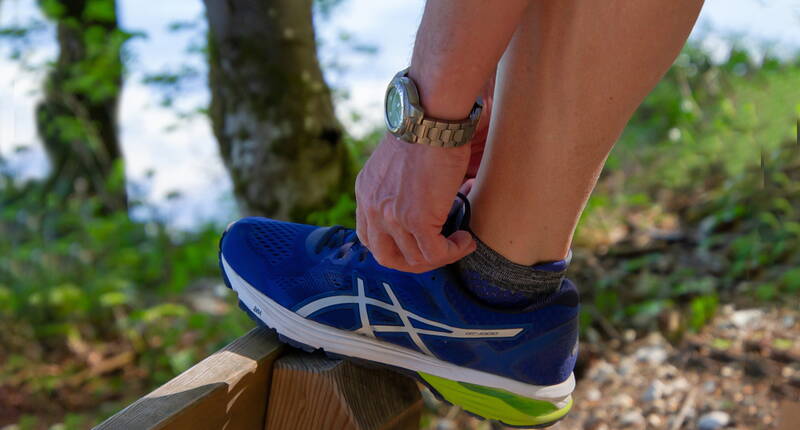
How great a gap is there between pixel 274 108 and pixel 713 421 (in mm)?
1592

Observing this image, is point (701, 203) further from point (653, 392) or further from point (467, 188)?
point (467, 188)

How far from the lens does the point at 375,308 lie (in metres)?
1.07

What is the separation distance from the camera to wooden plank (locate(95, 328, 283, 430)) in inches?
33.0

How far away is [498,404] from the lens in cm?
108

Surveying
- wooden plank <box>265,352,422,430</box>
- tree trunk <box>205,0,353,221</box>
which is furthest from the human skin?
tree trunk <box>205,0,353,221</box>

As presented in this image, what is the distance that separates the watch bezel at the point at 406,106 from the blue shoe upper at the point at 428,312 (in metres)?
0.27

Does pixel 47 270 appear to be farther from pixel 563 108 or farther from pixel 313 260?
pixel 563 108

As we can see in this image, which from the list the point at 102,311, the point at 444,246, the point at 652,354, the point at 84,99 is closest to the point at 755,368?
the point at 652,354

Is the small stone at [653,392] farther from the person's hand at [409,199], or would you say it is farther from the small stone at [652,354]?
the person's hand at [409,199]

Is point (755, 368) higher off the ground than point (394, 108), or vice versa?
point (394, 108)

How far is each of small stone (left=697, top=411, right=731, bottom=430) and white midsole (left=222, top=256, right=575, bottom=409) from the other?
32.9 inches

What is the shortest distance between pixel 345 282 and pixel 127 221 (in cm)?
378

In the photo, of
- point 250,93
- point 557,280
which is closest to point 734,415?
point 557,280

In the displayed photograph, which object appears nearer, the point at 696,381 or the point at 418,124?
the point at 418,124
